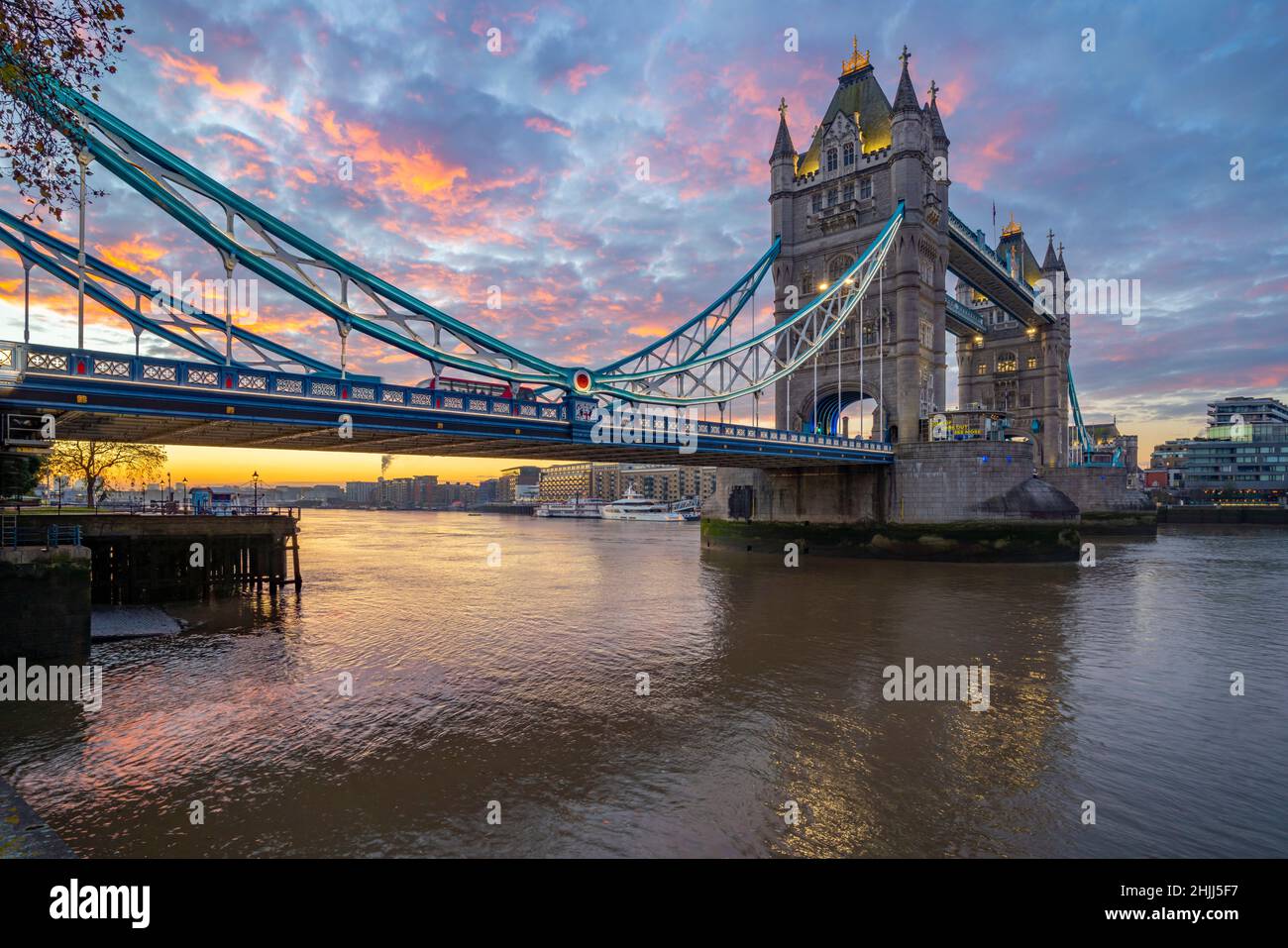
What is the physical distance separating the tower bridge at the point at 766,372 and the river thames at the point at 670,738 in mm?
6505

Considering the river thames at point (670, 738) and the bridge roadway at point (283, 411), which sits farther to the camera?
the bridge roadway at point (283, 411)

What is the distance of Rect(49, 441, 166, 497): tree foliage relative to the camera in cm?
3572

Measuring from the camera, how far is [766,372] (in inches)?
1801

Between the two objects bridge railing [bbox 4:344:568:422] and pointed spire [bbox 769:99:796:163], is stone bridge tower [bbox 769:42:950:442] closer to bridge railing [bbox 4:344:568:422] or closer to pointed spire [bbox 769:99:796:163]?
pointed spire [bbox 769:99:796:163]

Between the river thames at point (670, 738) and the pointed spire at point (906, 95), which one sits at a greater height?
the pointed spire at point (906, 95)

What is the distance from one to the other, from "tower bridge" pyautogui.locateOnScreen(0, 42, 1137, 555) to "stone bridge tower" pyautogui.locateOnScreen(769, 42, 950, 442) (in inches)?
5.9

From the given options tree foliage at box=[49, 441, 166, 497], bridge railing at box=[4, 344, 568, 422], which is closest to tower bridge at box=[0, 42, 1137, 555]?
bridge railing at box=[4, 344, 568, 422]

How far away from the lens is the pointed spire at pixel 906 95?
40000 millimetres

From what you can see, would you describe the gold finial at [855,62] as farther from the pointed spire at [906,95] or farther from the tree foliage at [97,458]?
the tree foliage at [97,458]

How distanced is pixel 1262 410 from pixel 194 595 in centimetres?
15961

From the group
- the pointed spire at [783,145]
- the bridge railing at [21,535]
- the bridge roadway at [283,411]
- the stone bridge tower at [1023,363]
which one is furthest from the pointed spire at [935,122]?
the bridge railing at [21,535]

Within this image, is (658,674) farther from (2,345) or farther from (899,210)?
(899,210)

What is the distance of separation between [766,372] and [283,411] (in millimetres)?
34511

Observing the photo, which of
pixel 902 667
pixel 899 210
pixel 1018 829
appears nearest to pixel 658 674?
pixel 902 667
